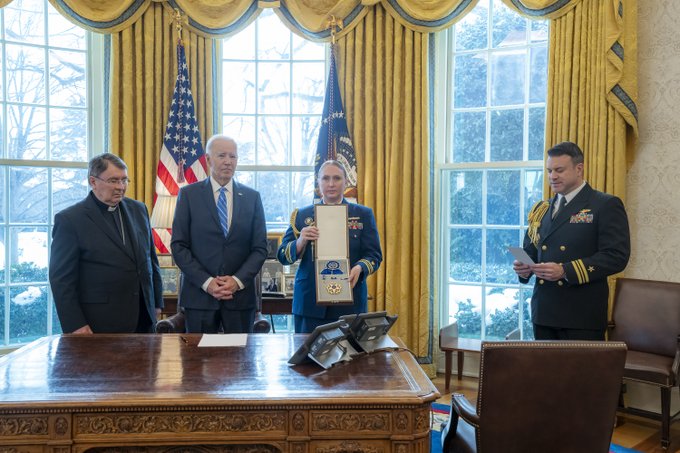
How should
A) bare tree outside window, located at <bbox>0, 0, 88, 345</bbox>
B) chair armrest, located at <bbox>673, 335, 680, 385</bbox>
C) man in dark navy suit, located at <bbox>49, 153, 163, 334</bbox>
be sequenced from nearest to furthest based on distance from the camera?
man in dark navy suit, located at <bbox>49, 153, 163, 334</bbox> → chair armrest, located at <bbox>673, 335, 680, 385</bbox> → bare tree outside window, located at <bbox>0, 0, 88, 345</bbox>

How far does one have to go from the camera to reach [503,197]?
440 centimetres

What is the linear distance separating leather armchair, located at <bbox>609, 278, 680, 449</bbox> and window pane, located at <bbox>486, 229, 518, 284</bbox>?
0.93 meters

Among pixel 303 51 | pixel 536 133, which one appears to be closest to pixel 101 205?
pixel 303 51

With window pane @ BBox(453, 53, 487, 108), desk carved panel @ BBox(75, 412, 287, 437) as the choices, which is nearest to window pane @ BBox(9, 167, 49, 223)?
desk carved panel @ BBox(75, 412, 287, 437)

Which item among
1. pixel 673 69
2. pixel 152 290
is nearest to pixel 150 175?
pixel 152 290

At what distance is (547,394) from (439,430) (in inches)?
65.0

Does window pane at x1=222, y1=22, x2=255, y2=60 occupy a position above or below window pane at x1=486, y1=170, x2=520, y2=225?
above

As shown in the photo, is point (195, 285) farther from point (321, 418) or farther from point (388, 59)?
point (388, 59)

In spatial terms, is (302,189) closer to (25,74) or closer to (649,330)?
(25,74)

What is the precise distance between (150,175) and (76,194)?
0.69 meters

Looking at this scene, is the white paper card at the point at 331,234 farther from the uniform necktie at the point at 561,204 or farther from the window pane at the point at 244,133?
the window pane at the point at 244,133

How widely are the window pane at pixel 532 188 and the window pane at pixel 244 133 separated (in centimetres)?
228

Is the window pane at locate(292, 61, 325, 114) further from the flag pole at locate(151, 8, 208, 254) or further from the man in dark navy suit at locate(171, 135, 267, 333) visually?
the man in dark navy suit at locate(171, 135, 267, 333)

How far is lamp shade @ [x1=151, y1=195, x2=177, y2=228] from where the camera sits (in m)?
4.07
